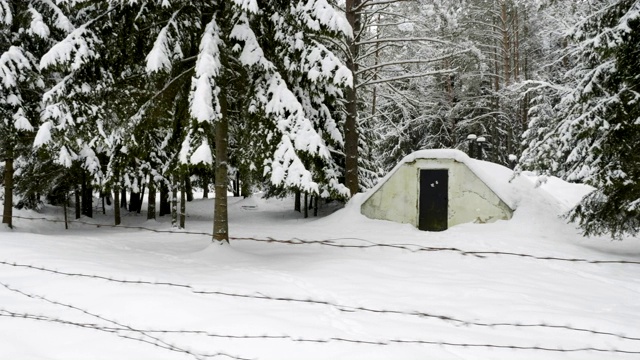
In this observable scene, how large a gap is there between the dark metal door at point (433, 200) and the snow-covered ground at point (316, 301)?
255 centimetres

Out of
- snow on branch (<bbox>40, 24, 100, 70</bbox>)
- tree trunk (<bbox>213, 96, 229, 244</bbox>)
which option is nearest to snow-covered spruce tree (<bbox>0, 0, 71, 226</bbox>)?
snow on branch (<bbox>40, 24, 100, 70</bbox>)

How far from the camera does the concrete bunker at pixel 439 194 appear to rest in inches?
504

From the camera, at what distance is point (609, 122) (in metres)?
8.98

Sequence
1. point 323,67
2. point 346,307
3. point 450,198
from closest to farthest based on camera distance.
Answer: point 346,307
point 323,67
point 450,198

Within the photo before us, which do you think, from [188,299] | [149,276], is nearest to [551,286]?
[188,299]

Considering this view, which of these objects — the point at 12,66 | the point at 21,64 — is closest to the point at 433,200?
the point at 21,64

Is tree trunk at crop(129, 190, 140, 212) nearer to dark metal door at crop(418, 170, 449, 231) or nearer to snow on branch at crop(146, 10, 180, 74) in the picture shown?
dark metal door at crop(418, 170, 449, 231)

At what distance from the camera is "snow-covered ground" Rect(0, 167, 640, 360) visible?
419 centimetres

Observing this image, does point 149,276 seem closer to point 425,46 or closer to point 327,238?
point 327,238

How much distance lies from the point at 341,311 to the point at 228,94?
20.4 ft

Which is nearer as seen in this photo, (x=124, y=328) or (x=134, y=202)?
(x=124, y=328)

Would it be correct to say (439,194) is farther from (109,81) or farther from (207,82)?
(109,81)

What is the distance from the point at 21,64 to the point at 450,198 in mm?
11815

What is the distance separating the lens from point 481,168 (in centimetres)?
1328
